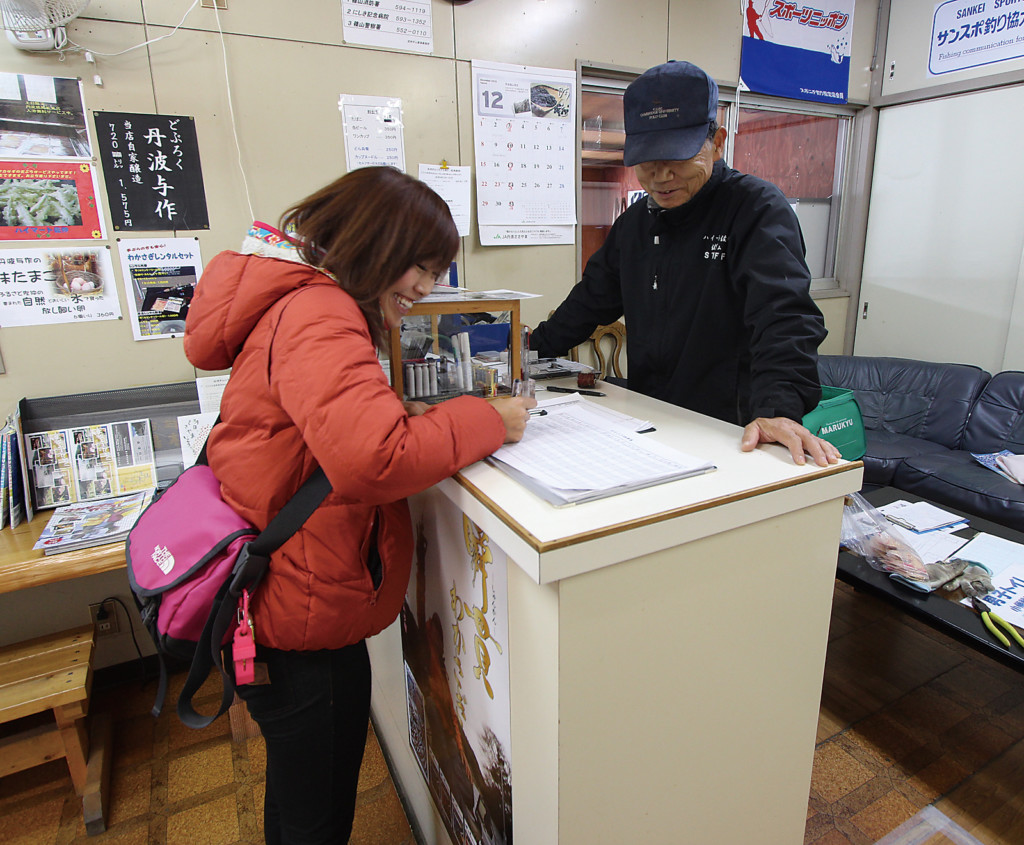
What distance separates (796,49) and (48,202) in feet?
10.5

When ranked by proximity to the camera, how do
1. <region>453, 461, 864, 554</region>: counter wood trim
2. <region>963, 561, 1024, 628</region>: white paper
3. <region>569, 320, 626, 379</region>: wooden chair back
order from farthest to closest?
<region>569, 320, 626, 379</region>: wooden chair back, <region>963, 561, 1024, 628</region>: white paper, <region>453, 461, 864, 554</region>: counter wood trim

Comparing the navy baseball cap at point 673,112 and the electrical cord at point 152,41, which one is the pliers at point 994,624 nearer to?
the navy baseball cap at point 673,112

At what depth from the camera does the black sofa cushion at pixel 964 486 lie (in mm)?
2402

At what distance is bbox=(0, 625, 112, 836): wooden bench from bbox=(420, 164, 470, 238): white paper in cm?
181

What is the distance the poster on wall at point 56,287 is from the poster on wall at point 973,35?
Result: 3889 mm

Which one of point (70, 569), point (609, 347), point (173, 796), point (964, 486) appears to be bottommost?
point (173, 796)

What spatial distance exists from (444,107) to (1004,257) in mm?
2863

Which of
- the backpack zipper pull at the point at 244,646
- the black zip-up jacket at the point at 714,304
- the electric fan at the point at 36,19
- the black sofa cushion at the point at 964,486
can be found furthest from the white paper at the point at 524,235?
the black sofa cushion at the point at 964,486

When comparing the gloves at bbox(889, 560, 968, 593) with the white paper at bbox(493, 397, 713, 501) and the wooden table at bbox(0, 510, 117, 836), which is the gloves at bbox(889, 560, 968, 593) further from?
the wooden table at bbox(0, 510, 117, 836)

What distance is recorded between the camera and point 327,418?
69cm

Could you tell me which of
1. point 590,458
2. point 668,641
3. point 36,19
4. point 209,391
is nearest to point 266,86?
point 36,19

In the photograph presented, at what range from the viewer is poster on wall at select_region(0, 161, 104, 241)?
168cm

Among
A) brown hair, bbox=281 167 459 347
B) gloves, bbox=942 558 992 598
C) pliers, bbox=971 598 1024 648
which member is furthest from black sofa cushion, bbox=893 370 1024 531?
brown hair, bbox=281 167 459 347

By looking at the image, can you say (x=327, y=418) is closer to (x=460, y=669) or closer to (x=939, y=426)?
(x=460, y=669)
